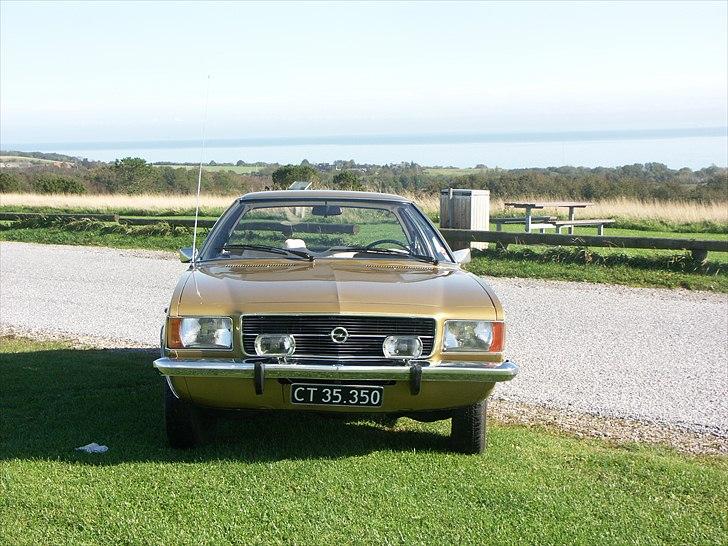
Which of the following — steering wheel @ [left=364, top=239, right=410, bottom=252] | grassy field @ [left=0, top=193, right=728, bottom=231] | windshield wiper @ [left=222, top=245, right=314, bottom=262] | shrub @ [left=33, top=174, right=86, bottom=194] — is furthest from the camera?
shrub @ [left=33, top=174, right=86, bottom=194]

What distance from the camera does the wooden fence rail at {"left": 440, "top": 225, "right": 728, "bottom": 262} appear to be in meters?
15.6

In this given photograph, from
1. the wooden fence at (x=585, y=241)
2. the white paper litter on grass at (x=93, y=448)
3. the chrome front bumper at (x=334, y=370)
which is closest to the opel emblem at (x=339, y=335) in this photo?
the chrome front bumper at (x=334, y=370)

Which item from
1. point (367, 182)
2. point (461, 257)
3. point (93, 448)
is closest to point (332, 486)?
point (93, 448)

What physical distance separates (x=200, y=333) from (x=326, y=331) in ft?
2.35

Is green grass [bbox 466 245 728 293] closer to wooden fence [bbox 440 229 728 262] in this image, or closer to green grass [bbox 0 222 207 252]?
wooden fence [bbox 440 229 728 262]

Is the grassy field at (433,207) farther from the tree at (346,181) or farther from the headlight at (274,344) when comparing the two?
the headlight at (274,344)

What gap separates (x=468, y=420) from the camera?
577 centimetres

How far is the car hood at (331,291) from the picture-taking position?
17.9 ft

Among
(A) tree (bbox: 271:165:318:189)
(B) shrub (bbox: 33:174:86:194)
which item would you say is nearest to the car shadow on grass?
(A) tree (bbox: 271:165:318:189)

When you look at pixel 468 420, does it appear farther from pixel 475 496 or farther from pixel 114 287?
pixel 114 287

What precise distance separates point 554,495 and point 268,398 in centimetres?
162

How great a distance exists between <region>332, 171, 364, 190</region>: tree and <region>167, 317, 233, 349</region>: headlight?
66.7 feet

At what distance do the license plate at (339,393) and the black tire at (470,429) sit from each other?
2.06 ft

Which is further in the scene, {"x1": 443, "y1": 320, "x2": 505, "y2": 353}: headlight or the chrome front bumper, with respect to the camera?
{"x1": 443, "y1": 320, "x2": 505, "y2": 353}: headlight
